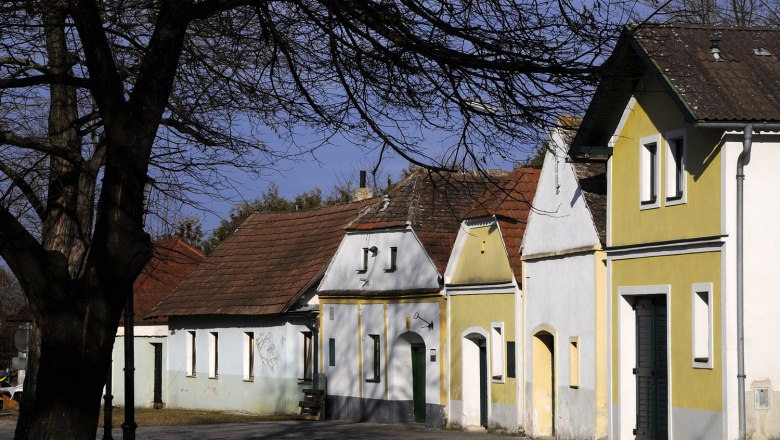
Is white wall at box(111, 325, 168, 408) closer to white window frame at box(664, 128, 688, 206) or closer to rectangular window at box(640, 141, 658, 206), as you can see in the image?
rectangular window at box(640, 141, 658, 206)

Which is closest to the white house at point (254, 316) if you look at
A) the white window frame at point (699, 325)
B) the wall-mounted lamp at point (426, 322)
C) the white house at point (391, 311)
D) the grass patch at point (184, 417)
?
the grass patch at point (184, 417)

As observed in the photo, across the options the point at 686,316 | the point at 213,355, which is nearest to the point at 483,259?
the point at 686,316

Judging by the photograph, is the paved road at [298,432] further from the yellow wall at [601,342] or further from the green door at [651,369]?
the green door at [651,369]

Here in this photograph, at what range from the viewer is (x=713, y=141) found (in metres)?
21.7

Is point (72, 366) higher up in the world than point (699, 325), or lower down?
lower down

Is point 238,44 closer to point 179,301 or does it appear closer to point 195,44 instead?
point 195,44

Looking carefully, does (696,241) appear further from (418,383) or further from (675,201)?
(418,383)

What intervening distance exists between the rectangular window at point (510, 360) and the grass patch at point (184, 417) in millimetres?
10451

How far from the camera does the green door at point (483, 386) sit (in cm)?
3147

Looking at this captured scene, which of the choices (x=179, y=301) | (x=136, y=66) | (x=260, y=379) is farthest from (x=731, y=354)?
(x=179, y=301)

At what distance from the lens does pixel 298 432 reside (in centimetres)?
3039

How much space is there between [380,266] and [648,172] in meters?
13.7

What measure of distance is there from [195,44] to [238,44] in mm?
803

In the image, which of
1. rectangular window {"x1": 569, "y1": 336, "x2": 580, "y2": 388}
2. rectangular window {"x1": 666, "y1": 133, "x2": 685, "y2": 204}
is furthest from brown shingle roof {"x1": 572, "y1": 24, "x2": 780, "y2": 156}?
rectangular window {"x1": 569, "y1": 336, "x2": 580, "y2": 388}
